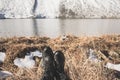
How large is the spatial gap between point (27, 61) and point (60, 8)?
303 ft

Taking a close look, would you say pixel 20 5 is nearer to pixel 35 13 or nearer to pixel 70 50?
pixel 35 13

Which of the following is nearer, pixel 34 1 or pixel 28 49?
pixel 28 49

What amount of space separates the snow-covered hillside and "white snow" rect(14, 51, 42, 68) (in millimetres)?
81275

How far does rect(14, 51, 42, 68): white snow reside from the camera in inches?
295

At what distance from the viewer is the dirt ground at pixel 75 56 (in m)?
6.36

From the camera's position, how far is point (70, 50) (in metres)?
8.35

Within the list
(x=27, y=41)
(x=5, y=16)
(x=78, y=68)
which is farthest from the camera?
(x=5, y=16)

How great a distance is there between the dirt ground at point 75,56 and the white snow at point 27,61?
0.09 metres

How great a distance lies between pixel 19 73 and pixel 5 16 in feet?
270

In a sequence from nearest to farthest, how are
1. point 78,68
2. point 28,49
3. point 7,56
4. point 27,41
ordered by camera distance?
point 78,68, point 7,56, point 28,49, point 27,41

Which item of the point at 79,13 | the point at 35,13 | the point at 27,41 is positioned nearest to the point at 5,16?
the point at 35,13

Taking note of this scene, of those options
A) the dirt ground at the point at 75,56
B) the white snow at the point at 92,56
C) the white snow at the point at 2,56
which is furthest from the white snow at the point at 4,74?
the white snow at the point at 92,56

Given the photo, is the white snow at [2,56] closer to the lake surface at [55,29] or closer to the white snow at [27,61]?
the white snow at [27,61]

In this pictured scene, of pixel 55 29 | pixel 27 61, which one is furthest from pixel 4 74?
pixel 55 29
